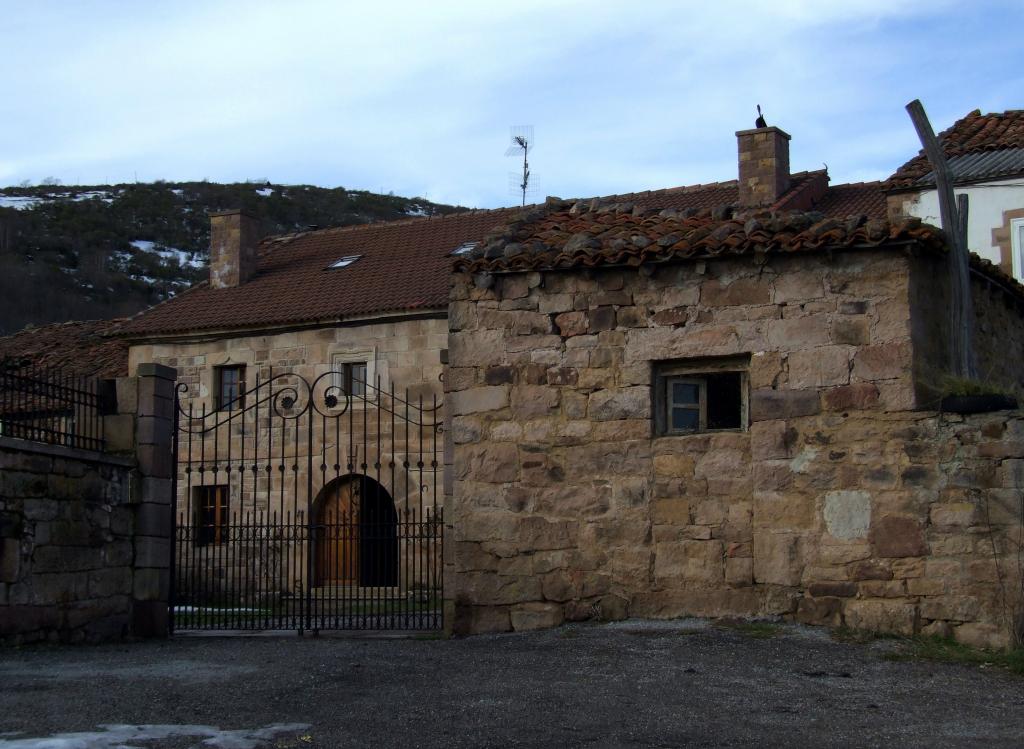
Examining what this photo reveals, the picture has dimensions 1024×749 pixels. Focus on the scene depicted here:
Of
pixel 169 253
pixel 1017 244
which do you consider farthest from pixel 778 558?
pixel 169 253

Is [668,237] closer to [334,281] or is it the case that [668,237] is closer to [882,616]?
[882,616]

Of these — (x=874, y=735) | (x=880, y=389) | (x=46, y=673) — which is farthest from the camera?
(x=880, y=389)

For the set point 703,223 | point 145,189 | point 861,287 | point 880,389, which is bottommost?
point 880,389

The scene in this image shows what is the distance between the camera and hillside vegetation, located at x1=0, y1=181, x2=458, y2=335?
47.1m

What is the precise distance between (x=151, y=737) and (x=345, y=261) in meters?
18.9

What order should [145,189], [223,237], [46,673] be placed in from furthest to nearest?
[145,189]
[223,237]
[46,673]

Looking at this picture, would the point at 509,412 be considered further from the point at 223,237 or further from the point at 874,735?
the point at 223,237

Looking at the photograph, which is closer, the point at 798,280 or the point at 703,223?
the point at 798,280

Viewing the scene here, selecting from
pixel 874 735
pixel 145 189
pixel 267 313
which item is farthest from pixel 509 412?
pixel 145 189

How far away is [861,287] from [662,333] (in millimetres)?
1477

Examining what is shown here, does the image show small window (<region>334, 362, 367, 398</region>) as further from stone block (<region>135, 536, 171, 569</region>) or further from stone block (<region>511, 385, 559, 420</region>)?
stone block (<region>511, 385, 559, 420</region>)

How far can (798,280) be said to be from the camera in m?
9.48

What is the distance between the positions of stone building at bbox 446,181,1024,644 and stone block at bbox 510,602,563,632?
17 mm

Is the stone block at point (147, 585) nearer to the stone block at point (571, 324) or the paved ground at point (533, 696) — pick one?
the paved ground at point (533, 696)
